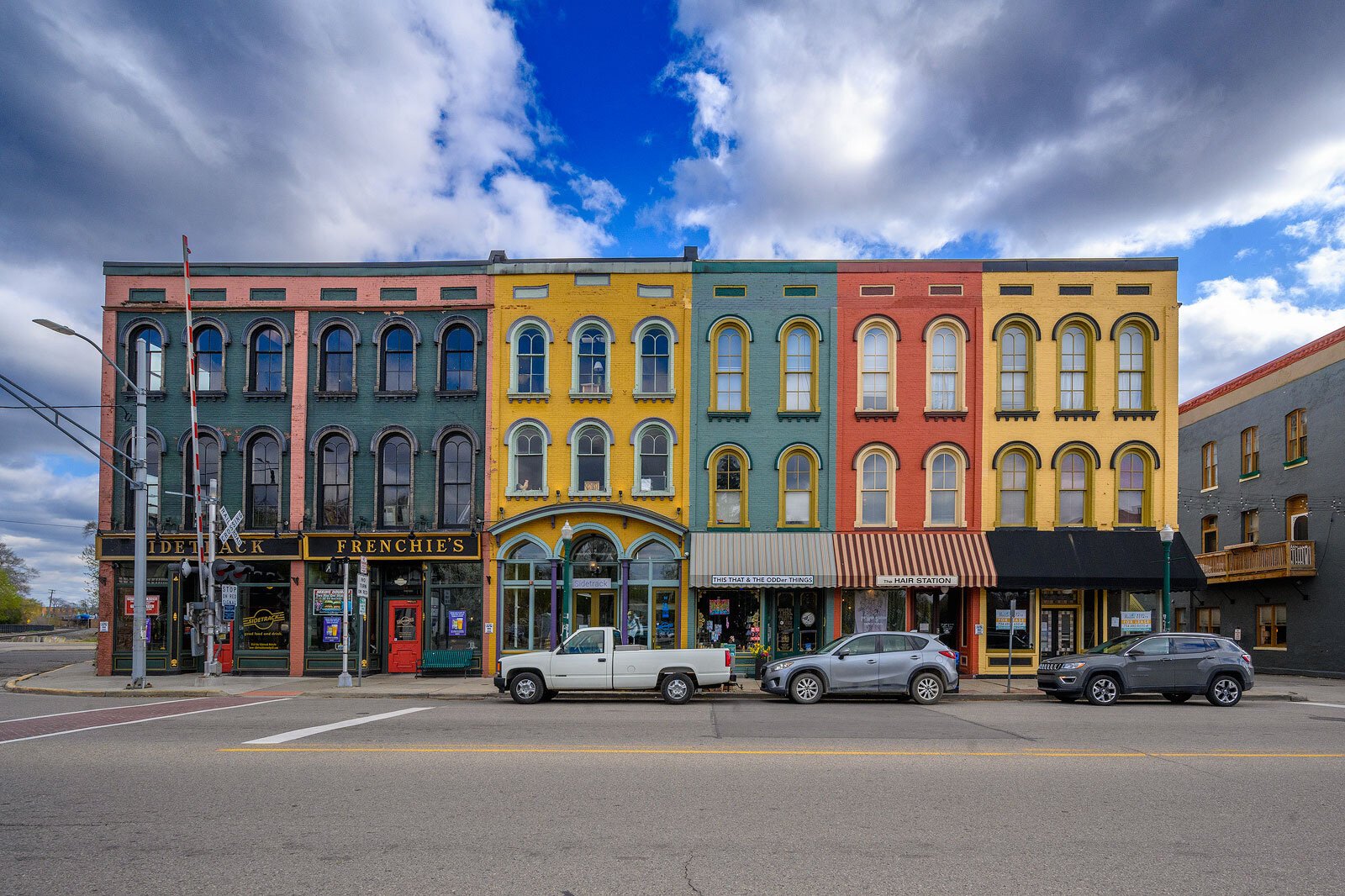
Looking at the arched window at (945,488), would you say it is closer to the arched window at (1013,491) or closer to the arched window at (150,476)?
the arched window at (1013,491)

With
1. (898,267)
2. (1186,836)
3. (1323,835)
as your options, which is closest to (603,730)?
(1186,836)

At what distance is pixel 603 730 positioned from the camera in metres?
13.0

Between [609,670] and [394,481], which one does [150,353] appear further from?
[609,670]

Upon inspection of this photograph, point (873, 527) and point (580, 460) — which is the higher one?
point (580, 460)

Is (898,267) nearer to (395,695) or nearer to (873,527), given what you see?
(873,527)

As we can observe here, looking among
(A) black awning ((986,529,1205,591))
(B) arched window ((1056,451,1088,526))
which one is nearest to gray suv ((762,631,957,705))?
(A) black awning ((986,529,1205,591))

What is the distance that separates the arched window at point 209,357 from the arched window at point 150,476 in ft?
6.79

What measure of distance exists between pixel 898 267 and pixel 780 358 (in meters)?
4.21

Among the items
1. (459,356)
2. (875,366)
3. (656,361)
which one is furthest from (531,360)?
(875,366)

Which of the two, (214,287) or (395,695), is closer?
(395,695)

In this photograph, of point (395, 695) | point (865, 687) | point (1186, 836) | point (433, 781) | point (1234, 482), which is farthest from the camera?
point (1234, 482)

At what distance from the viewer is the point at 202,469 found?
80.7 ft

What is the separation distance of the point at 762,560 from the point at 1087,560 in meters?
8.58

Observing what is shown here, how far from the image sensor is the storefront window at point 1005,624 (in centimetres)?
2361
